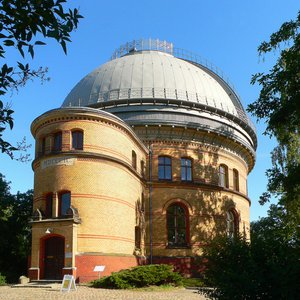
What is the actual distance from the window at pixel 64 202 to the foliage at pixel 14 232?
7415 millimetres

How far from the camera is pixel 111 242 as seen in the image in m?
24.8

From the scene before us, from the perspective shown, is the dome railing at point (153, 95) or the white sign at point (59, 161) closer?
the white sign at point (59, 161)

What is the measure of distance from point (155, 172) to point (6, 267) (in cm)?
1282

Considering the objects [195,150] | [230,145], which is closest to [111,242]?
[195,150]

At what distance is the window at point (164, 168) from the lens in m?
31.6

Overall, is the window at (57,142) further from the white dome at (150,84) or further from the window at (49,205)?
the white dome at (150,84)

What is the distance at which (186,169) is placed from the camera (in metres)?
32.2

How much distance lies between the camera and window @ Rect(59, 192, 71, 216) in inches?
968

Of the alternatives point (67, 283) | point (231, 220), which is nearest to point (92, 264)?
point (67, 283)

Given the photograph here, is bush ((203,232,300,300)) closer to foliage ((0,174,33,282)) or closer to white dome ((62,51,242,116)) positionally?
foliage ((0,174,33,282))

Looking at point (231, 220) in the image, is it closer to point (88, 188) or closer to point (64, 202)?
point (88, 188)

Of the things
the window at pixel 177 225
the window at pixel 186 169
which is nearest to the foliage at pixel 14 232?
the window at pixel 177 225

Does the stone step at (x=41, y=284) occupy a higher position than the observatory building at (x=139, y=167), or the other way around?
the observatory building at (x=139, y=167)

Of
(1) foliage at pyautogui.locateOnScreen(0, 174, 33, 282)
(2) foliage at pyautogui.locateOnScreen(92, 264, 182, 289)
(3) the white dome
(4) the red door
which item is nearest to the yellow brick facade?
(4) the red door
